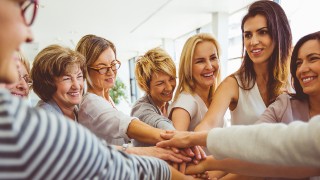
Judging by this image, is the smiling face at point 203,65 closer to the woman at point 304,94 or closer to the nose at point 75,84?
the woman at point 304,94

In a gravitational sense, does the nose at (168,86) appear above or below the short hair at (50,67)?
below

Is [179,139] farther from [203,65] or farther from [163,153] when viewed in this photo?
[203,65]

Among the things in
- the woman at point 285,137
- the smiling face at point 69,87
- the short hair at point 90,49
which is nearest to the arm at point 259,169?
the woman at point 285,137

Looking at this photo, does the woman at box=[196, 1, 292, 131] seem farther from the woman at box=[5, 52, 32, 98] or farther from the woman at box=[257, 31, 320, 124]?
the woman at box=[5, 52, 32, 98]

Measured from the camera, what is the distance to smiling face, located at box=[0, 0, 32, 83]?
0.52 m

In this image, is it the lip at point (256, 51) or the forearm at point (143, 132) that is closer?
the forearm at point (143, 132)

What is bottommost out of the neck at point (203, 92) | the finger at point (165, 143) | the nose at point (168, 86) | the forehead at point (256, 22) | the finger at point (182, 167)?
the finger at point (182, 167)

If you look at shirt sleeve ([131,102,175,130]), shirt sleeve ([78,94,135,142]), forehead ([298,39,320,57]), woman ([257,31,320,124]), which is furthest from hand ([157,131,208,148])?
forehead ([298,39,320,57])

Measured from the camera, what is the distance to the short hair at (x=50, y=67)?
159cm

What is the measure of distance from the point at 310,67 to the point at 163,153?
95 centimetres

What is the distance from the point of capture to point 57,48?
1.69 metres

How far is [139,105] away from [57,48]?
619 mm

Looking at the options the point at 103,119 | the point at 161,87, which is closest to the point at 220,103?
the point at 161,87

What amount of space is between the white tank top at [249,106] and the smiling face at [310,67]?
276 millimetres
